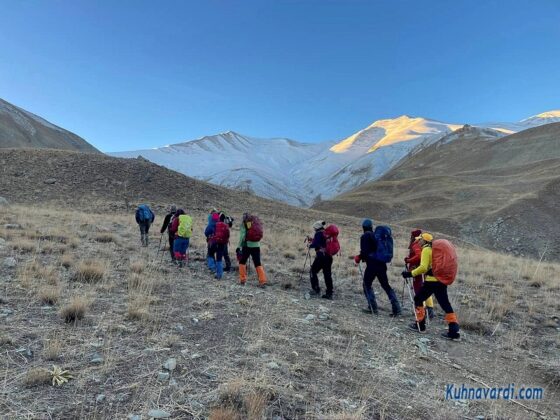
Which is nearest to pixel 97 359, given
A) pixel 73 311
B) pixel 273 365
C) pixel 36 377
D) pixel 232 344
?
pixel 36 377

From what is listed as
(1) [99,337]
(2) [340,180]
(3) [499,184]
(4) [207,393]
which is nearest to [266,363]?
(4) [207,393]

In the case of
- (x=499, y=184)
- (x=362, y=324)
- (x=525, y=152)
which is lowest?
(x=362, y=324)

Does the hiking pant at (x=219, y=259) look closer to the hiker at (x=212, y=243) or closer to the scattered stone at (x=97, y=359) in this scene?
the hiker at (x=212, y=243)

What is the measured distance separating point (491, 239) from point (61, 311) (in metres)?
52.5

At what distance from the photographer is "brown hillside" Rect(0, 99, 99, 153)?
11044cm

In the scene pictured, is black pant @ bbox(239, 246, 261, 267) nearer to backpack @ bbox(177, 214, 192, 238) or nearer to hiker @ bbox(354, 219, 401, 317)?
backpack @ bbox(177, 214, 192, 238)

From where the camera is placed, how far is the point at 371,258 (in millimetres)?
9141

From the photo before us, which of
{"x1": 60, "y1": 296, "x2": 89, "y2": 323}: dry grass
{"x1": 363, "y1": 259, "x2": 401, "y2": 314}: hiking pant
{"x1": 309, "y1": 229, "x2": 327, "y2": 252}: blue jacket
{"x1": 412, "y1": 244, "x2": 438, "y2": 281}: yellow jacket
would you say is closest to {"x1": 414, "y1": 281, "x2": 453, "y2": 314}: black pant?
{"x1": 412, "y1": 244, "x2": 438, "y2": 281}: yellow jacket

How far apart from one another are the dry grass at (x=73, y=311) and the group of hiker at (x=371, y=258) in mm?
4660

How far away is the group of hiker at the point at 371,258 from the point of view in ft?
25.7

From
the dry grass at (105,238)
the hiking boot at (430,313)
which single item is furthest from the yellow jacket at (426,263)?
the dry grass at (105,238)

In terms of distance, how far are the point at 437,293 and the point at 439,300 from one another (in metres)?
0.18

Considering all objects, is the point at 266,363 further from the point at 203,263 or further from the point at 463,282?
the point at 463,282

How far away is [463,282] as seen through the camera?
1402cm
